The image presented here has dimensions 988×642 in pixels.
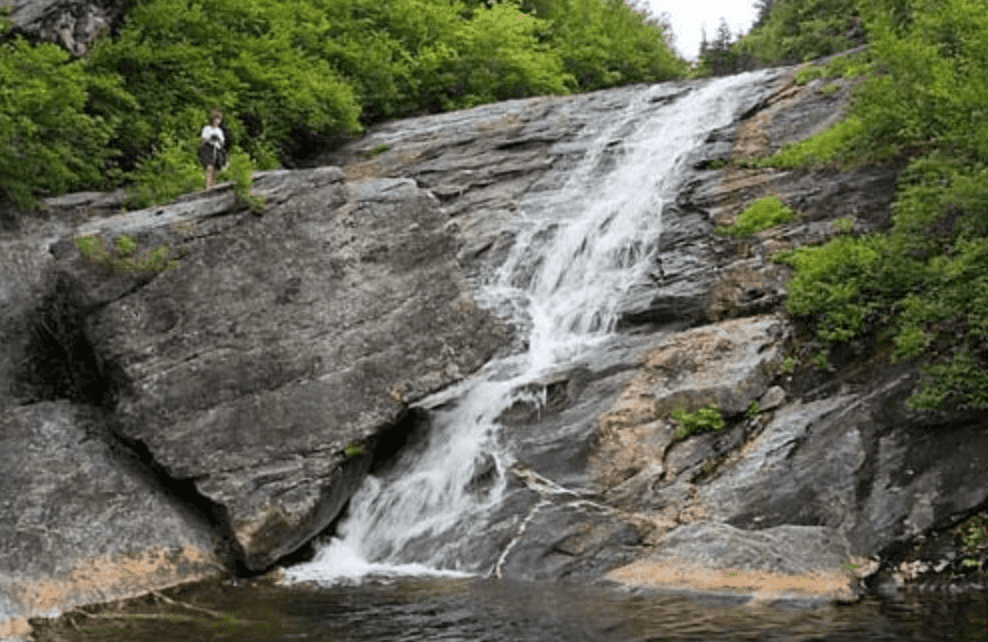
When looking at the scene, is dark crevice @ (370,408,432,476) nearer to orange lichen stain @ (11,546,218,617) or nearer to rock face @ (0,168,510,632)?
rock face @ (0,168,510,632)

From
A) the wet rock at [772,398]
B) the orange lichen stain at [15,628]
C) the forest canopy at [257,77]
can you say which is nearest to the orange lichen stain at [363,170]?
the forest canopy at [257,77]

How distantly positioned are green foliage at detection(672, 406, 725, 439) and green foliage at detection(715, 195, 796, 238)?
14.0 feet

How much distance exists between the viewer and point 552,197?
18.0 meters

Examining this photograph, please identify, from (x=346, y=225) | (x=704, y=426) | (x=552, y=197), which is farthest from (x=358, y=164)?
(x=704, y=426)

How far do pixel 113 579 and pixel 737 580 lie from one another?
21.7ft

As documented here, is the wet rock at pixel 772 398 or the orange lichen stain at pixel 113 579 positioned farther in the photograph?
the wet rock at pixel 772 398

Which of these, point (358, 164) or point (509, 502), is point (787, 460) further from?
point (358, 164)

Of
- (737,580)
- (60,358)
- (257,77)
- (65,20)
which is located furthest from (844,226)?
(65,20)

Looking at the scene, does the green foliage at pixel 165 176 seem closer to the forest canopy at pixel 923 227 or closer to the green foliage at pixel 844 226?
the forest canopy at pixel 923 227

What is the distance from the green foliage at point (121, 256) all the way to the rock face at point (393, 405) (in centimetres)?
4

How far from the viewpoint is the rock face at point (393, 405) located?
33.8ft

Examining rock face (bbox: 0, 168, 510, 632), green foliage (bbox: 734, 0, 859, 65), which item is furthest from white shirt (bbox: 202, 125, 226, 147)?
green foliage (bbox: 734, 0, 859, 65)

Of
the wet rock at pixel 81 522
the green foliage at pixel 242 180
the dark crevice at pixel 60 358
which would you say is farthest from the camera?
the green foliage at pixel 242 180

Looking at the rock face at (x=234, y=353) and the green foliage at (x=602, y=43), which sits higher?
the green foliage at (x=602, y=43)
